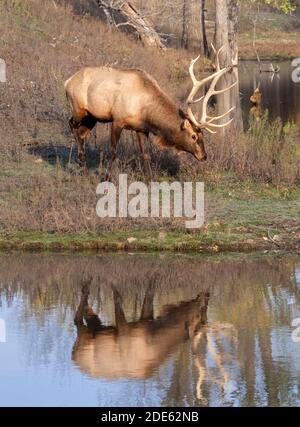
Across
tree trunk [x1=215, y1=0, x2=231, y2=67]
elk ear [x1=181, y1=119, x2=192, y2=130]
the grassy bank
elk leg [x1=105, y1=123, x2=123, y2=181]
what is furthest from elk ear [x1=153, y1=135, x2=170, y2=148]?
tree trunk [x1=215, y1=0, x2=231, y2=67]

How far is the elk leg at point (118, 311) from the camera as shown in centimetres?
1132

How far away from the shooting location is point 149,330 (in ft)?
36.0

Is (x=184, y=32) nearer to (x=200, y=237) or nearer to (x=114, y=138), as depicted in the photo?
Answer: (x=114, y=138)

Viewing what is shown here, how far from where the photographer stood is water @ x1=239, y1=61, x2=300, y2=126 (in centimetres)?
2928

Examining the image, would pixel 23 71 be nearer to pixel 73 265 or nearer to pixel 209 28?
pixel 73 265

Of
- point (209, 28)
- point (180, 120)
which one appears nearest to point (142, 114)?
point (180, 120)

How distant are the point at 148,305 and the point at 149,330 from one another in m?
1.03
